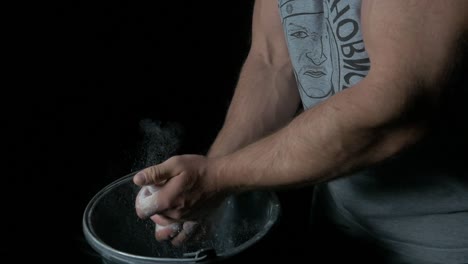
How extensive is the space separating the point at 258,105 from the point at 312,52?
201 millimetres

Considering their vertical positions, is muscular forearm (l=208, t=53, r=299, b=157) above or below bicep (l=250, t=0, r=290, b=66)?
below

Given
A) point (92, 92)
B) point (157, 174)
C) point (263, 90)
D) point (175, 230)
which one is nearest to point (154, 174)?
point (157, 174)

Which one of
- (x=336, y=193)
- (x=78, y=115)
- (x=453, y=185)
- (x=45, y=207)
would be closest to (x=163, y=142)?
(x=78, y=115)

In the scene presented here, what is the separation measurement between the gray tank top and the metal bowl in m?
0.17

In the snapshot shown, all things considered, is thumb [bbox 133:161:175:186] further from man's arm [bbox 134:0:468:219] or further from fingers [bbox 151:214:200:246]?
fingers [bbox 151:214:200:246]

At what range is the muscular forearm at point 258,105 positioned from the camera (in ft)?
3.24

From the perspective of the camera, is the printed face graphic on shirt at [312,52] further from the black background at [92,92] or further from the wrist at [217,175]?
the black background at [92,92]

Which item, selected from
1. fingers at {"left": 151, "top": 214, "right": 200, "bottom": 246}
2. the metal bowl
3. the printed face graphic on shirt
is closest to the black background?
Answer: the metal bowl

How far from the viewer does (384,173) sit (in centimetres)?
86

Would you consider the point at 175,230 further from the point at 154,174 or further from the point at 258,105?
the point at 258,105

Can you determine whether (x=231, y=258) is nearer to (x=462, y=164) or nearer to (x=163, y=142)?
(x=462, y=164)

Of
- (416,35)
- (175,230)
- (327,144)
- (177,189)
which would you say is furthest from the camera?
(175,230)

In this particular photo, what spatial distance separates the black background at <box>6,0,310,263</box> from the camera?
1229 millimetres

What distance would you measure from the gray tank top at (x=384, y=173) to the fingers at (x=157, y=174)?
29 centimetres
